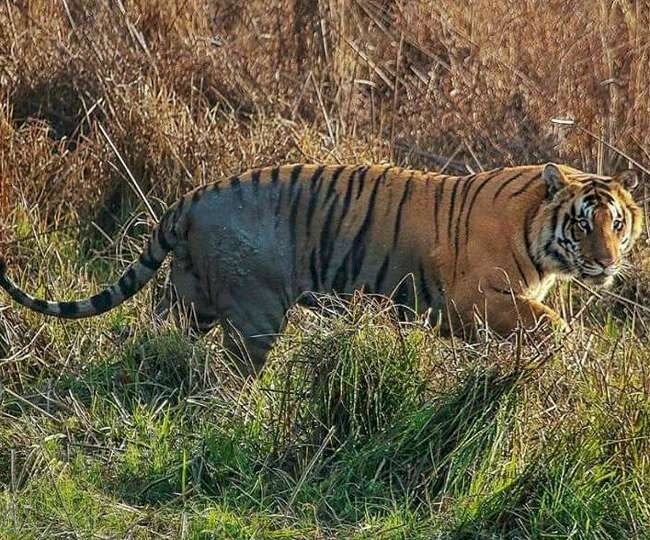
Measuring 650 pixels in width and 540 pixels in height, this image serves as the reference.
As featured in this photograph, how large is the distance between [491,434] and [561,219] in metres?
1.27

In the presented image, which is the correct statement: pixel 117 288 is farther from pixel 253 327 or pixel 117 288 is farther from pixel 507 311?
pixel 507 311

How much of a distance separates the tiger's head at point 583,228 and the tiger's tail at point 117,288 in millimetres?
1390

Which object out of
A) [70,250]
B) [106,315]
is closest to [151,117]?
[70,250]

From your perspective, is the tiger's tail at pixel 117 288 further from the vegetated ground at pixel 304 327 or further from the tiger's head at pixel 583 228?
the tiger's head at pixel 583 228

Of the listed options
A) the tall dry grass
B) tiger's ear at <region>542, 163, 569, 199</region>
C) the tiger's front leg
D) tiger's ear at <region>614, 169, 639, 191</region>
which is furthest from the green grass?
the tall dry grass

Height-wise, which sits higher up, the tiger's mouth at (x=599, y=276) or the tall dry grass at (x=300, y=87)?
the tall dry grass at (x=300, y=87)

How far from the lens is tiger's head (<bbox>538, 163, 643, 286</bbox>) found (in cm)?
527

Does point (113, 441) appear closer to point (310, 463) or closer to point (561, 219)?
point (310, 463)

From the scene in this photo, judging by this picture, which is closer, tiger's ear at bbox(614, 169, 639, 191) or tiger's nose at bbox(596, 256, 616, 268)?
tiger's nose at bbox(596, 256, 616, 268)

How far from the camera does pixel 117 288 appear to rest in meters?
5.23

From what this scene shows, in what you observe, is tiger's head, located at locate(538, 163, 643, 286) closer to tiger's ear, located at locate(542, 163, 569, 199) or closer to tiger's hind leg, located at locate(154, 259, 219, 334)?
tiger's ear, located at locate(542, 163, 569, 199)

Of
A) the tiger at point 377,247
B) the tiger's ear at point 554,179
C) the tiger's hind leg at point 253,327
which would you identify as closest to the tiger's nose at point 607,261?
the tiger at point 377,247

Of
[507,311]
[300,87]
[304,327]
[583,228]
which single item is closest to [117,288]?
[304,327]

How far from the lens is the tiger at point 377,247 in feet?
17.2
